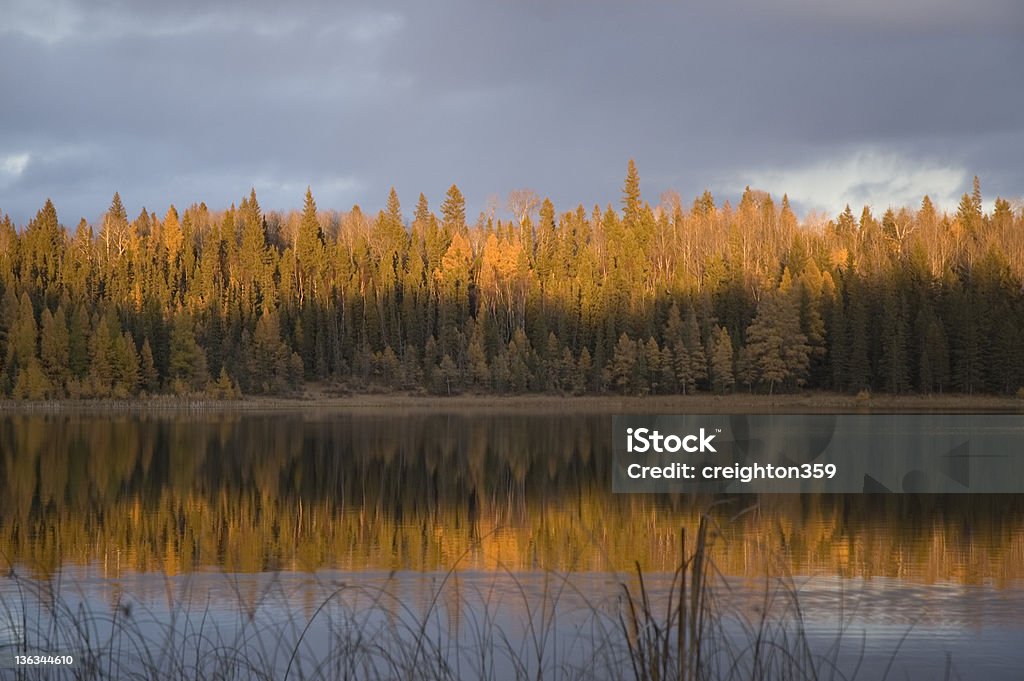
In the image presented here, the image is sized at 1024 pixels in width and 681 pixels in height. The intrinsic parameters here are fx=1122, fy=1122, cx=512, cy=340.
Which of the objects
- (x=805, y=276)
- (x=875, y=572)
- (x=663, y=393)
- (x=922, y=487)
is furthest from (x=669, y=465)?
(x=805, y=276)

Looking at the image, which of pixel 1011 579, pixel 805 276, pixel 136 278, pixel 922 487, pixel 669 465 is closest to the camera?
pixel 1011 579

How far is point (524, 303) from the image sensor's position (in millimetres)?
113250

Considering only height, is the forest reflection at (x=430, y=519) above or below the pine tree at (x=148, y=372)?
below

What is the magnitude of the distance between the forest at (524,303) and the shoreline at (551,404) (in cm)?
162

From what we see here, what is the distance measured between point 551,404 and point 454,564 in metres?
81.6

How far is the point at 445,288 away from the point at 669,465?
253 feet

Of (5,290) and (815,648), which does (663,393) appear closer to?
(5,290)

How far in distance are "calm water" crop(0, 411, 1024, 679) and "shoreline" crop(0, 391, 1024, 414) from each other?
4963 cm

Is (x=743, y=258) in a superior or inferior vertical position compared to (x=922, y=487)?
superior

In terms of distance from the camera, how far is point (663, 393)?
95000 millimetres

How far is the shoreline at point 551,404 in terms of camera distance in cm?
8350
